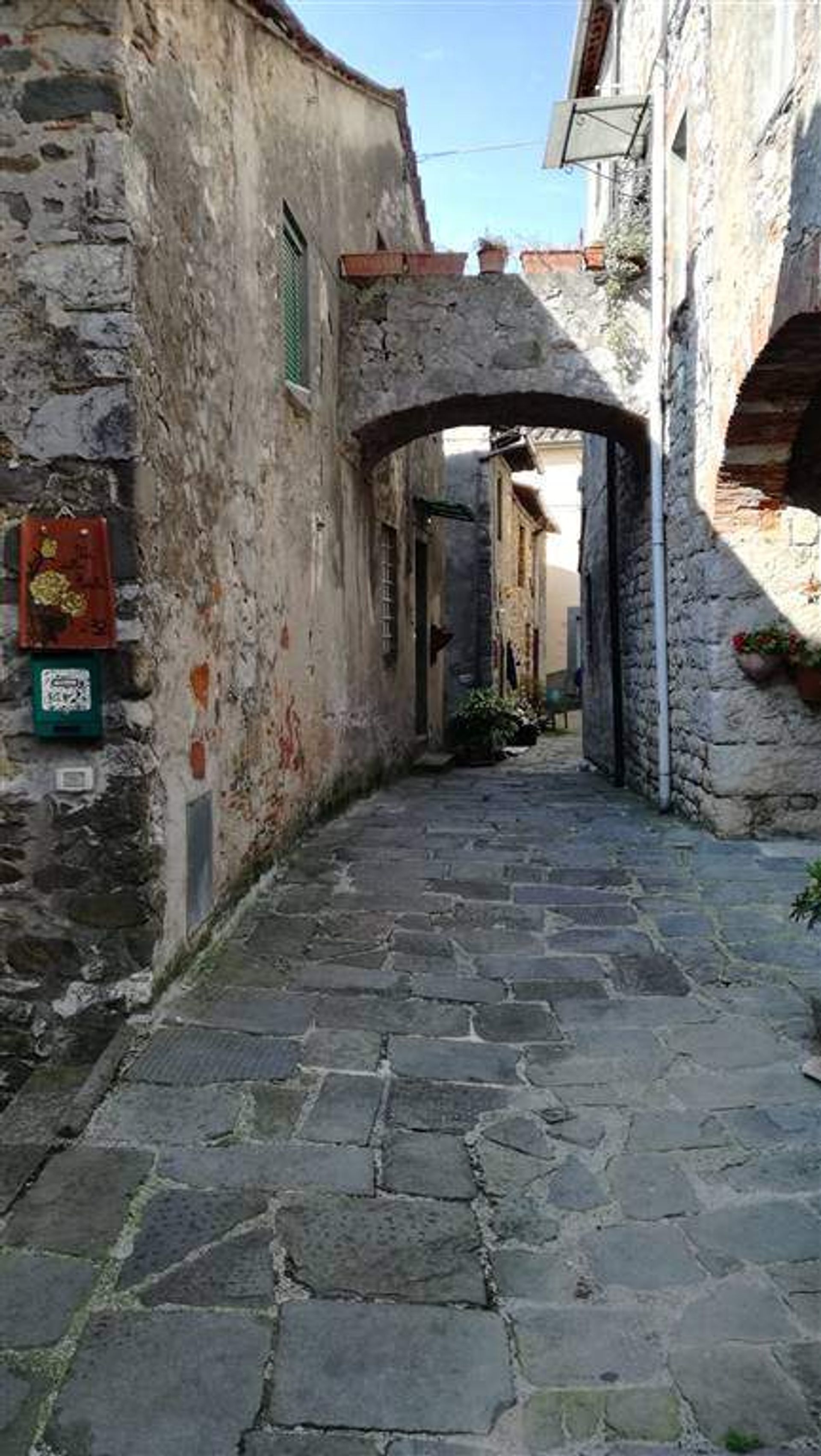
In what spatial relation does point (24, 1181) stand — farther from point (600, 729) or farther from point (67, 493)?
A: point (600, 729)

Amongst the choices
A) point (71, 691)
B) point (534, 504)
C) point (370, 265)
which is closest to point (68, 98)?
point (71, 691)

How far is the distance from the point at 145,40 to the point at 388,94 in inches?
213

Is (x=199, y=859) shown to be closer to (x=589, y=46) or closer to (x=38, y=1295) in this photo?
(x=38, y=1295)

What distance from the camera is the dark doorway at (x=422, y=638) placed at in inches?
430

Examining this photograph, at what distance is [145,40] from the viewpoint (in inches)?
119

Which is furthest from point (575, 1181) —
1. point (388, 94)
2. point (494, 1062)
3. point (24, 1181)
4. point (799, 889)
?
point (388, 94)

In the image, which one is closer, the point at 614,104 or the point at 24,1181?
the point at 24,1181

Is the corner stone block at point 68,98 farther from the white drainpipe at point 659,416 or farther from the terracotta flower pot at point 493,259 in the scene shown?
the white drainpipe at point 659,416

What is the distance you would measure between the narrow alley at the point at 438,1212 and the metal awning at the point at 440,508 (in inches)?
292

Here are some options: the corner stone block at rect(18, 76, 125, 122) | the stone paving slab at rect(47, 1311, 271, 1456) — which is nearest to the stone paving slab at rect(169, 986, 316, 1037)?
the stone paving slab at rect(47, 1311, 271, 1456)

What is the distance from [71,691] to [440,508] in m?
8.36

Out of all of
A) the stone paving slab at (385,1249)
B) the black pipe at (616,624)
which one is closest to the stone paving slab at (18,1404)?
the stone paving slab at (385,1249)

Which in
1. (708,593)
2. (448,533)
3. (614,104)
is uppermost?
(614,104)

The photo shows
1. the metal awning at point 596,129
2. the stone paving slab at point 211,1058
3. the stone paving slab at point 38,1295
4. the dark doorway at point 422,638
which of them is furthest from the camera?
the dark doorway at point 422,638
